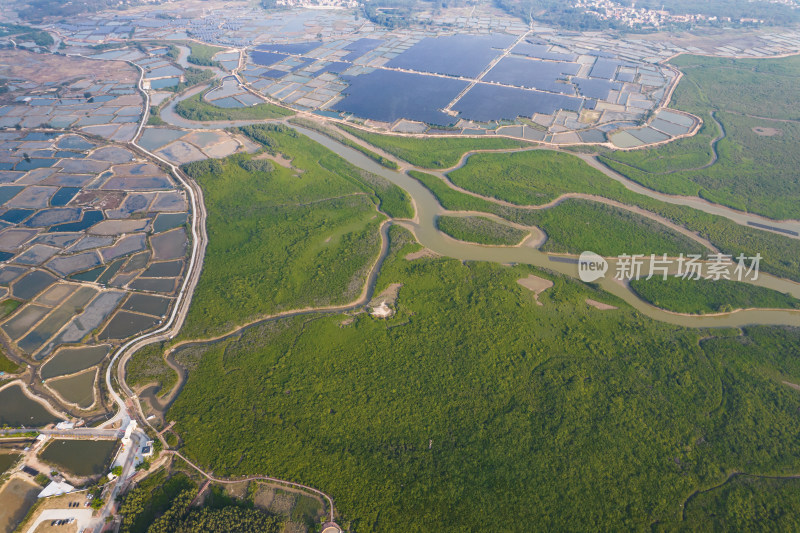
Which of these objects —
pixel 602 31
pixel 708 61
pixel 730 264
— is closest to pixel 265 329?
pixel 730 264

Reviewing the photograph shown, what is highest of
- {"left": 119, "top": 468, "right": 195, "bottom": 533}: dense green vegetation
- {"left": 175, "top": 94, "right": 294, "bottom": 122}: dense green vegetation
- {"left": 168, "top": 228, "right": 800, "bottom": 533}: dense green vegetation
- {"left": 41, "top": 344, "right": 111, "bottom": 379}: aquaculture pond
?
{"left": 175, "top": 94, "right": 294, "bottom": 122}: dense green vegetation

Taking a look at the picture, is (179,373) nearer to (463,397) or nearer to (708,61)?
(463,397)

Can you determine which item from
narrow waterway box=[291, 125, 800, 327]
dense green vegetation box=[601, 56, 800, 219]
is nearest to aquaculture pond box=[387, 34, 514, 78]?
dense green vegetation box=[601, 56, 800, 219]

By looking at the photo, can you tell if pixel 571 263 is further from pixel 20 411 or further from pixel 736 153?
pixel 20 411

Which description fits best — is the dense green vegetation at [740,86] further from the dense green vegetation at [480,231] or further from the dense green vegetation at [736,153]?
the dense green vegetation at [480,231]

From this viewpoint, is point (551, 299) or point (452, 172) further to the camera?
point (452, 172)

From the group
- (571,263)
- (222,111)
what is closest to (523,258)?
(571,263)

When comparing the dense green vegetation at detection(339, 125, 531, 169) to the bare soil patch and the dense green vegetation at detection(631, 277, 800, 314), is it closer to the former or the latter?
the bare soil patch
